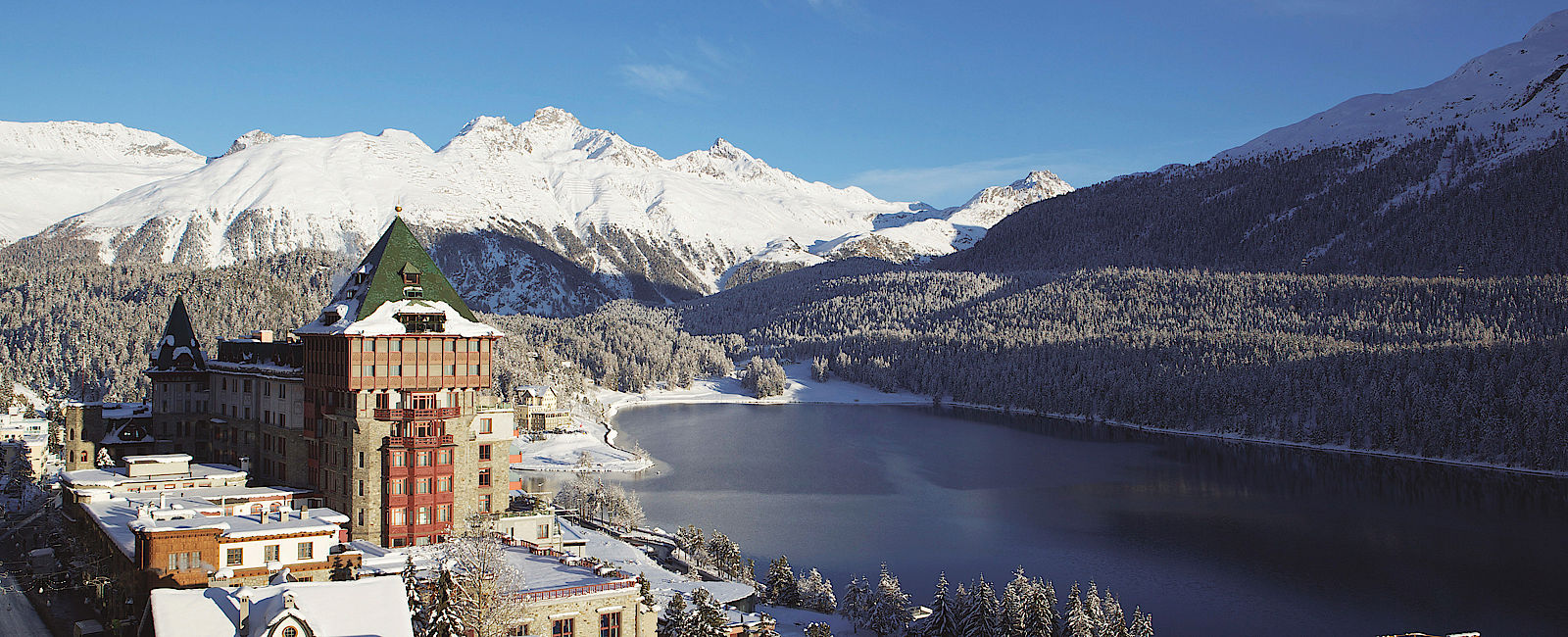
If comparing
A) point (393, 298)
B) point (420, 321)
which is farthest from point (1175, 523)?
point (393, 298)

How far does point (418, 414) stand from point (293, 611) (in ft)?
70.7

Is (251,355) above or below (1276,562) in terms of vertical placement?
above

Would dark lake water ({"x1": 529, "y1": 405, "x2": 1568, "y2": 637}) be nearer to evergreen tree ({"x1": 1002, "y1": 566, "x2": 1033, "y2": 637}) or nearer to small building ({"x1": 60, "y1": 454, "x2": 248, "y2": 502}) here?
evergreen tree ({"x1": 1002, "y1": 566, "x2": 1033, "y2": 637})

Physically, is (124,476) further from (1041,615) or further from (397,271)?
(1041,615)

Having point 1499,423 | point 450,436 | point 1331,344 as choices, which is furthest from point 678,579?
point 1331,344

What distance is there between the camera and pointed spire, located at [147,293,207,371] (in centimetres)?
6769

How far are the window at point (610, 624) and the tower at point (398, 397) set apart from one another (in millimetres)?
14607

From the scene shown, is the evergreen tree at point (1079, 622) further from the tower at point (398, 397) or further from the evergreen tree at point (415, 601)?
the evergreen tree at point (415, 601)

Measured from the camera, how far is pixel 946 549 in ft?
254

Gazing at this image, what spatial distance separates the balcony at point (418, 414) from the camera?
51.0 metres

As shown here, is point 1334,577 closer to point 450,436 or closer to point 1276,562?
point 1276,562

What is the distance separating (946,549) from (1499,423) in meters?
81.0

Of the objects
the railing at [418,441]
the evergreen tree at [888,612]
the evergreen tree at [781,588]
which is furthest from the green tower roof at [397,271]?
the evergreen tree at [888,612]

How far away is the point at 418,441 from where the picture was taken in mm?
51656
